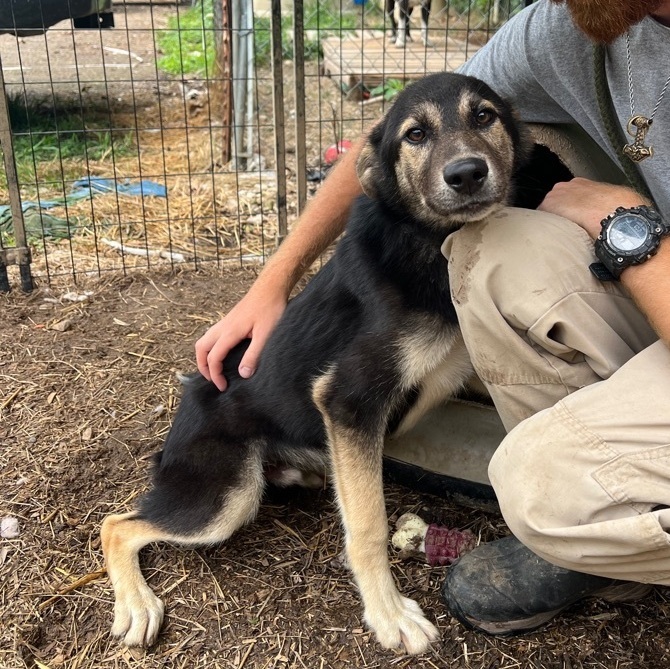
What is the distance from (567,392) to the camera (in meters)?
1.98

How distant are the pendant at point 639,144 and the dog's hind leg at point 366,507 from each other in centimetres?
97

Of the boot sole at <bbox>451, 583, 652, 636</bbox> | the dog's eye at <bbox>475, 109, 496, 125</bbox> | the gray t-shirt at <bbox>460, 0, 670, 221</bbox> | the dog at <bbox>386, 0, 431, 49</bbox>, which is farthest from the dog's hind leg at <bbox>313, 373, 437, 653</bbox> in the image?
the dog at <bbox>386, 0, 431, 49</bbox>

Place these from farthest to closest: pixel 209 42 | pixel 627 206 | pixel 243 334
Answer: pixel 209 42 < pixel 243 334 < pixel 627 206

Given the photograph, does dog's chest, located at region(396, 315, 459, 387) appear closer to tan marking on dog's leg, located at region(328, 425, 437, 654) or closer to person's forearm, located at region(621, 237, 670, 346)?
tan marking on dog's leg, located at region(328, 425, 437, 654)

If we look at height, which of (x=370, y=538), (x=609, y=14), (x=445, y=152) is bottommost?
(x=370, y=538)

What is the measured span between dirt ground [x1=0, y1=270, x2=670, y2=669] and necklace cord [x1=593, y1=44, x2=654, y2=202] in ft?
4.14

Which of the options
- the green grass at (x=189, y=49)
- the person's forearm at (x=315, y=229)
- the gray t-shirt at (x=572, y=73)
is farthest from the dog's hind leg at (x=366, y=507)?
the green grass at (x=189, y=49)

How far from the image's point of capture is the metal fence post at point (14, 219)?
412 centimetres

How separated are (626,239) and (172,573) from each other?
1742mm

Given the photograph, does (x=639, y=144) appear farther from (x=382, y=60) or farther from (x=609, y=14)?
(x=382, y=60)

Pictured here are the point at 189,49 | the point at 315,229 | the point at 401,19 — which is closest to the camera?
the point at 315,229

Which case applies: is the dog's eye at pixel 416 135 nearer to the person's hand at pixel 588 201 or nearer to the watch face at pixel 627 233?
the person's hand at pixel 588 201

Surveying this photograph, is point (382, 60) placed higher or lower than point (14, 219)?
higher

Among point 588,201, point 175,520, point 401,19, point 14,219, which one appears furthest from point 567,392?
point 401,19
